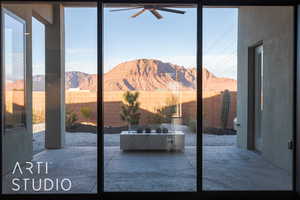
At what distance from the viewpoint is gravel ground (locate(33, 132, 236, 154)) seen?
4.36m

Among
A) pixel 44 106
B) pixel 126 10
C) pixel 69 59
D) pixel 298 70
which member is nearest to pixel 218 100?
pixel 298 70

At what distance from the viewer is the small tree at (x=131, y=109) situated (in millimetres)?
4980

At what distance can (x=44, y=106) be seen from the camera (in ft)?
16.2

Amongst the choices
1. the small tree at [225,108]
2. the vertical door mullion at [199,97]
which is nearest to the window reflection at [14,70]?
the vertical door mullion at [199,97]

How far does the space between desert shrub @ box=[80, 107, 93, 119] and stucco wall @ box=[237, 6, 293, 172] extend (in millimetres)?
2746

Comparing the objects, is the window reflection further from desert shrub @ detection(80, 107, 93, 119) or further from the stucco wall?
the stucco wall

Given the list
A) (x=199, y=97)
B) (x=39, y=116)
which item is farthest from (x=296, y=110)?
(x=39, y=116)

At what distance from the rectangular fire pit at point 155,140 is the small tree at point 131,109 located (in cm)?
23

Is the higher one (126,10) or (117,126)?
(126,10)

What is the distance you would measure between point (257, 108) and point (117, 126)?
2983 millimetres

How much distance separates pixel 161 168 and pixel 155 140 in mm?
692

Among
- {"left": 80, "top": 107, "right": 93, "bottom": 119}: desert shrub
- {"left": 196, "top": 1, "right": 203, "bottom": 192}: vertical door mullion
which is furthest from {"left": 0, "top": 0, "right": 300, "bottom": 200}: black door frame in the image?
{"left": 80, "top": 107, "right": 93, "bottom": 119}: desert shrub

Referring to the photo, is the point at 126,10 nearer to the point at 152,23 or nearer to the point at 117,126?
the point at 152,23

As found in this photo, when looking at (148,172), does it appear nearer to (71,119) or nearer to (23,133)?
(71,119)
